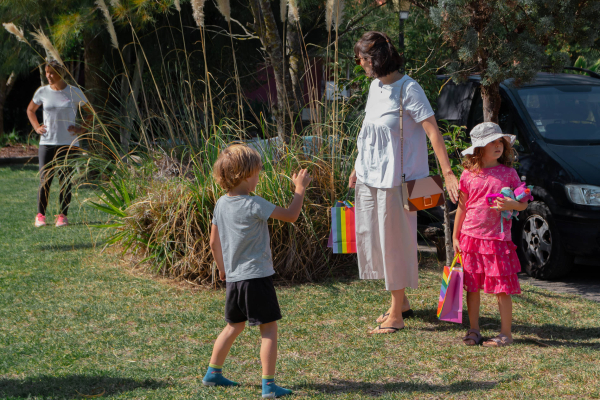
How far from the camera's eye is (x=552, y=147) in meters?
5.81

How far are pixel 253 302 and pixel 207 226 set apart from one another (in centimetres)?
230

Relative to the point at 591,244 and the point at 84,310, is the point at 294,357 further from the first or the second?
the point at 591,244

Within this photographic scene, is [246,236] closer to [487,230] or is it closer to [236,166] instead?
[236,166]

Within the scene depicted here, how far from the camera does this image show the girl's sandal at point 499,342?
4.00 metres

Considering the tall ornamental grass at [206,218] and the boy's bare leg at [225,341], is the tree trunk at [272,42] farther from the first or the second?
the boy's bare leg at [225,341]

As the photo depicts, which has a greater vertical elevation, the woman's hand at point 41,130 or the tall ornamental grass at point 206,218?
the woman's hand at point 41,130

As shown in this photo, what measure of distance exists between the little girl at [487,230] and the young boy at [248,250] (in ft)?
4.18

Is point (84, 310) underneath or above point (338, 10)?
underneath

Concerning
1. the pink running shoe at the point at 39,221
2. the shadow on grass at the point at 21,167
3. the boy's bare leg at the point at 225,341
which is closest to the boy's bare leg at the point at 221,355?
the boy's bare leg at the point at 225,341

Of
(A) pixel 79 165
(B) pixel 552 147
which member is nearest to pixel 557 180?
(B) pixel 552 147

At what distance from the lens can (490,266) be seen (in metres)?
4.00

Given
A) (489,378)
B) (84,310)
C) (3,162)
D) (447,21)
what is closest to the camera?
(489,378)

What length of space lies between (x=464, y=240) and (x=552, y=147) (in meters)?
2.18

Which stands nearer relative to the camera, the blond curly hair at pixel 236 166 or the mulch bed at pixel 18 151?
the blond curly hair at pixel 236 166
